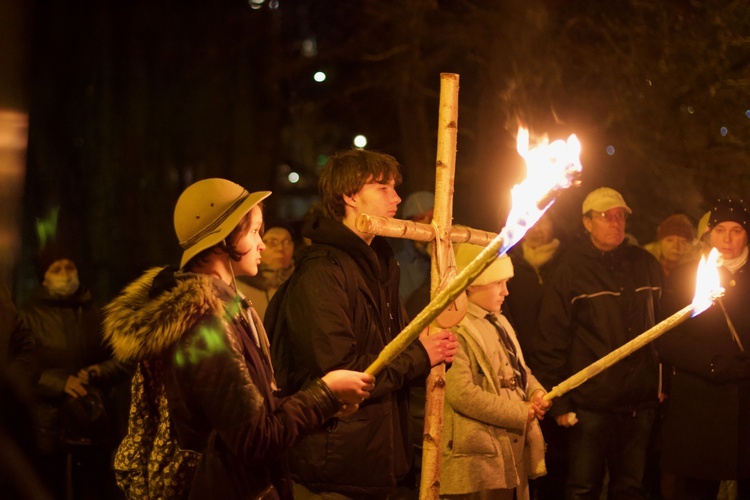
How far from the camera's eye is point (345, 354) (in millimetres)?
4297

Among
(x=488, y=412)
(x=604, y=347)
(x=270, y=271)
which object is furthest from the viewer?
(x=270, y=271)

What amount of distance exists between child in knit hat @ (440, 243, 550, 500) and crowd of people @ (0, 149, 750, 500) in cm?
1

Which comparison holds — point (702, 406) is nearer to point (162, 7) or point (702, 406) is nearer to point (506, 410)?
point (506, 410)

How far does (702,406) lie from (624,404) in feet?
2.00

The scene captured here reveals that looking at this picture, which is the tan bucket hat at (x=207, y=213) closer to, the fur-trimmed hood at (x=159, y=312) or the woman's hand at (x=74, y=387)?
the fur-trimmed hood at (x=159, y=312)

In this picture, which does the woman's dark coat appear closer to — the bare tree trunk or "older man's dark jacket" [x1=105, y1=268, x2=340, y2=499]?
"older man's dark jacket" [x1=105, y1=268, x2=340, y2=499]

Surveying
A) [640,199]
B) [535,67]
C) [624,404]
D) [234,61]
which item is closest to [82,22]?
[234,61]

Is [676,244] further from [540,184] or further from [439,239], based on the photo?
[540,184]

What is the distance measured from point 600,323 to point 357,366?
3.08 meters

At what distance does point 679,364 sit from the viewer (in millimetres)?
6844

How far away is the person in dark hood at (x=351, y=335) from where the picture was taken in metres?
4.38

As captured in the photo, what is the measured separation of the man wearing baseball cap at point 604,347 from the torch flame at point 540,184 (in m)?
3.34

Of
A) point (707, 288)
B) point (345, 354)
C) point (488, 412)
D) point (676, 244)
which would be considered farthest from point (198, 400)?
point (676, 244)

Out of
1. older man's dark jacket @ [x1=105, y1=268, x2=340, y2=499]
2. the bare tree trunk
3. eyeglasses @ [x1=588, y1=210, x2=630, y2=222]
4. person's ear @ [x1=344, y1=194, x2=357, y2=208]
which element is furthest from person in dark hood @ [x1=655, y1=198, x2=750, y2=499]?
the bare tree trunk
